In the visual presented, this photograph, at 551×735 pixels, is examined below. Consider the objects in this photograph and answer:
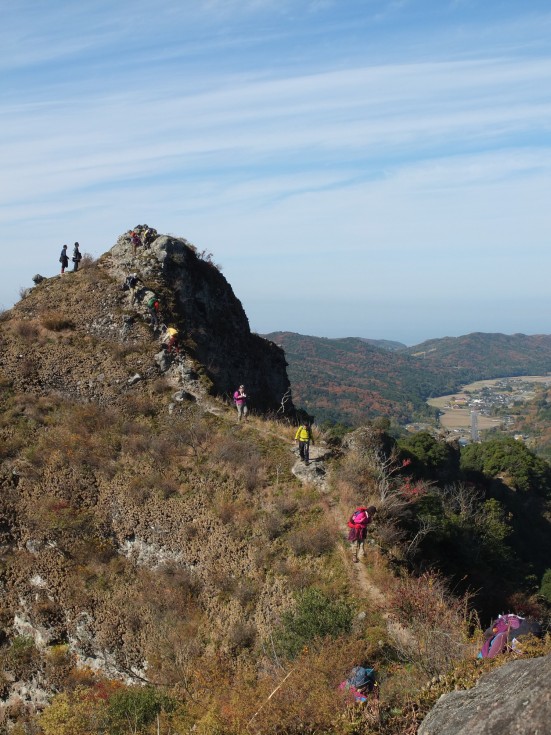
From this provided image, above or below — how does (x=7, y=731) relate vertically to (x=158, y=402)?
below

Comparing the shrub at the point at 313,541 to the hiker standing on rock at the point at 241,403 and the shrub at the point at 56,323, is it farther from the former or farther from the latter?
the shrub at the point at 56,323

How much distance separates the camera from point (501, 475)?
57906mm

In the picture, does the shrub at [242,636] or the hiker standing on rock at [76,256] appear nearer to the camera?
the shrub at [242,636]

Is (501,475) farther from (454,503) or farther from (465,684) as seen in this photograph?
(465,684)

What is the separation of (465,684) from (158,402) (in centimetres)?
1725

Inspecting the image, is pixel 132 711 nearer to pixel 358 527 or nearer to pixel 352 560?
pixel 352 560

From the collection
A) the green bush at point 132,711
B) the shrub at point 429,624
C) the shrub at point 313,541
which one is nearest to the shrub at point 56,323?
the shrub at point 313,541

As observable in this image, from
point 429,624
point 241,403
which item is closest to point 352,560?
point 429,624

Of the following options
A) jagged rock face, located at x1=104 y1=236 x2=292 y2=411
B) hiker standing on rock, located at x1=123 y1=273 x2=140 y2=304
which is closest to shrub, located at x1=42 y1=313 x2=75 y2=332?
hiker standing on rock, located at x1=123 y1=273 x2=140 y2=304

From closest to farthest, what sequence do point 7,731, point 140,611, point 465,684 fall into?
point 465,684, point 7,731, point 140,611

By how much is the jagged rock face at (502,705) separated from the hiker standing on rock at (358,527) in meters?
6.61

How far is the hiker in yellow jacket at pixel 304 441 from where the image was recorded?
18922 mm

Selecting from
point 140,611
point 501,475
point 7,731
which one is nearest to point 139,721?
point 140,611

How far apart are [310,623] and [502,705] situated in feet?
21.6
